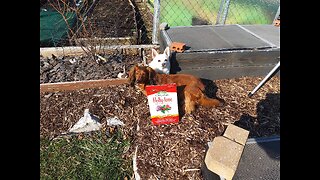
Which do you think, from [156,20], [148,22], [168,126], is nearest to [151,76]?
[168,126]

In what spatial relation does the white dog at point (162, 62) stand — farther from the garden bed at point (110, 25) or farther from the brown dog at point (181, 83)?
the garden bed at point (110, 25)

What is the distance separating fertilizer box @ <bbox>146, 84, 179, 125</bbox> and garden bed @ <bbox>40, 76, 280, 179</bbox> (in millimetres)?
107

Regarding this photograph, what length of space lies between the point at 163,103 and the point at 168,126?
0.34 meters

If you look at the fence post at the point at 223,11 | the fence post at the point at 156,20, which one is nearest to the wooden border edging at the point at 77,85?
the fence post at the point at 156,20

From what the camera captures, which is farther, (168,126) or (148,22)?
(148,22)

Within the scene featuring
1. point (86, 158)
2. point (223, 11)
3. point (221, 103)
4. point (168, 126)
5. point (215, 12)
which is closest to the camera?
point (86, 158)

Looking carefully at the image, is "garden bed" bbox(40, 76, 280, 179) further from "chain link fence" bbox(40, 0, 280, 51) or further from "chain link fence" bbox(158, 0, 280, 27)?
"chain link fence" bbox(158, 0, 280, 27)

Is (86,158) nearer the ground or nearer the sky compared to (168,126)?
nearer the ground

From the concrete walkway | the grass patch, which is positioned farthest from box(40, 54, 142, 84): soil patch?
the concrete walkway

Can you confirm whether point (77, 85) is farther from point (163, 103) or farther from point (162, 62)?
point (163, 103)

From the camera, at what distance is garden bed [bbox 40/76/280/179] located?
8.88ft

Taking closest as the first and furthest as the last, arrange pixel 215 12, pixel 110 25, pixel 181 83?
1. pixel 181 83
2. pixel 215 12
3. pixel 110 25

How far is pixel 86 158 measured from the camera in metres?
2.88

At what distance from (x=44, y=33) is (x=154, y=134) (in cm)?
393
